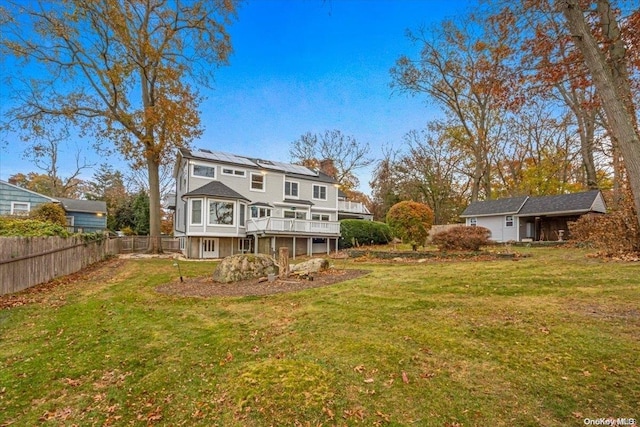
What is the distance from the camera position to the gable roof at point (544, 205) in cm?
2145

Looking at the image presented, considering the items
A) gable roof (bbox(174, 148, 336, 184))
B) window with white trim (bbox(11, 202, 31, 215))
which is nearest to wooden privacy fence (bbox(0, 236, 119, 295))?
gable roof (bbox(174, 148, 336, 184))

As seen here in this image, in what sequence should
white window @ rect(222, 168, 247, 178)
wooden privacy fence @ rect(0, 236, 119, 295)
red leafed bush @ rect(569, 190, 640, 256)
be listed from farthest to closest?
white window @ rect(222, 168, 247, 178), red leafed bush @ rect(569, 190, 640, 256), wooden privacy fence @ rect(0, 236, 119, 295)

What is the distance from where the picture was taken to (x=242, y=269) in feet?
32.6

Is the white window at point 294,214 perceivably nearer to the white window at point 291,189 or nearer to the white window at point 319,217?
the white window at point 319,217

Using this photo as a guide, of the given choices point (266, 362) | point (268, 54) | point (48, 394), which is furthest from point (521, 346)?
point (268, 54)

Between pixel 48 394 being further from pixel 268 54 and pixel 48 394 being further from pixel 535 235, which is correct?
pixel 535 235

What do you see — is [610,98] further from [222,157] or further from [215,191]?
[222,157]

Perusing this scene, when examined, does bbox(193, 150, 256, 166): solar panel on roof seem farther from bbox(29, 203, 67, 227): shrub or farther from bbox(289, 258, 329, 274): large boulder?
bbox(289, 258, 329, 274): large boulder

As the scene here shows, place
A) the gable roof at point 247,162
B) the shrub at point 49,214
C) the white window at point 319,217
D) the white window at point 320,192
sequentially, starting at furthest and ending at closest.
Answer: the white window at point 320,192, the white window at point 319,217, the gable roof at point 247,162, the shrub at point 49,214

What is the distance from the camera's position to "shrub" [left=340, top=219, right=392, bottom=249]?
77.4ft

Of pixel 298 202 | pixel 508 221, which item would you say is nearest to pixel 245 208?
pixel 298 202

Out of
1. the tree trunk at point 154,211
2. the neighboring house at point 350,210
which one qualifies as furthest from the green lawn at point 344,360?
the neighboring house at point 350,210

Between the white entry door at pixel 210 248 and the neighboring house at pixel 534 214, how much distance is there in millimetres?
20673

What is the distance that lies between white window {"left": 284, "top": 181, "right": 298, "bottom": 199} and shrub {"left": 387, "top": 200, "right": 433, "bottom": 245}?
10518 millimetres
